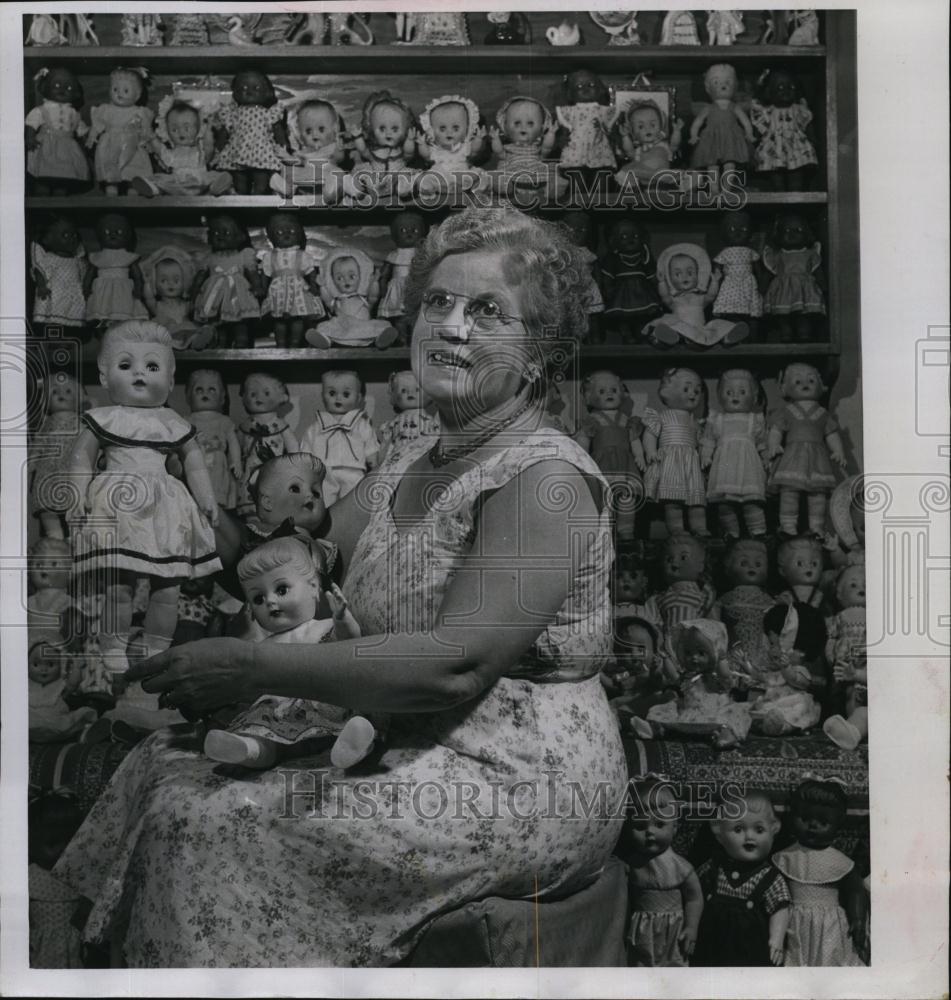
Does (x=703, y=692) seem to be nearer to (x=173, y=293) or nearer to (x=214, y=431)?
(x=214, y=431)

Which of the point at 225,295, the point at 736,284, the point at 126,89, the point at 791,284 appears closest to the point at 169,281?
the point at 225,295

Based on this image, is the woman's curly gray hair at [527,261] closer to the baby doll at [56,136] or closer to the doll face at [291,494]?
the doll face at [291,494]

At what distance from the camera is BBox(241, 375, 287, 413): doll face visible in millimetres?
3205

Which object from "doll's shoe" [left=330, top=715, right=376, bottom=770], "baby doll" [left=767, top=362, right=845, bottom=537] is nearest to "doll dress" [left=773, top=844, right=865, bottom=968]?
"baby doll" [left=767, top=362, right=845, bottom=537]

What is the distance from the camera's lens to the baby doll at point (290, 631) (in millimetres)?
3043

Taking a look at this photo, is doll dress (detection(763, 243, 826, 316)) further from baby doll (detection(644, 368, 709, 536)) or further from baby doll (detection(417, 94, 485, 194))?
baby doll (detection(417, 94, 485, 194))

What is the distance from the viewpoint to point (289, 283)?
3238mm

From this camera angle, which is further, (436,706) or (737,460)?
(737,460)

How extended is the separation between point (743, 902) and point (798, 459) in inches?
40.3

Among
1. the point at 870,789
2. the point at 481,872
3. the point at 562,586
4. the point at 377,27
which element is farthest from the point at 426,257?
the point at 870,789

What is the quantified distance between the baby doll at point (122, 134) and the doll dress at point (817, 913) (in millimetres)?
2191

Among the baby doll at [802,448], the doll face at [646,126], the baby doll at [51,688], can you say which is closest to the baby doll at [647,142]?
the doll face at [646,126]

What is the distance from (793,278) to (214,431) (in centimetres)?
139

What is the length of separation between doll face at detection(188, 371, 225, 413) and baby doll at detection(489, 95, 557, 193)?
2.63 feet
